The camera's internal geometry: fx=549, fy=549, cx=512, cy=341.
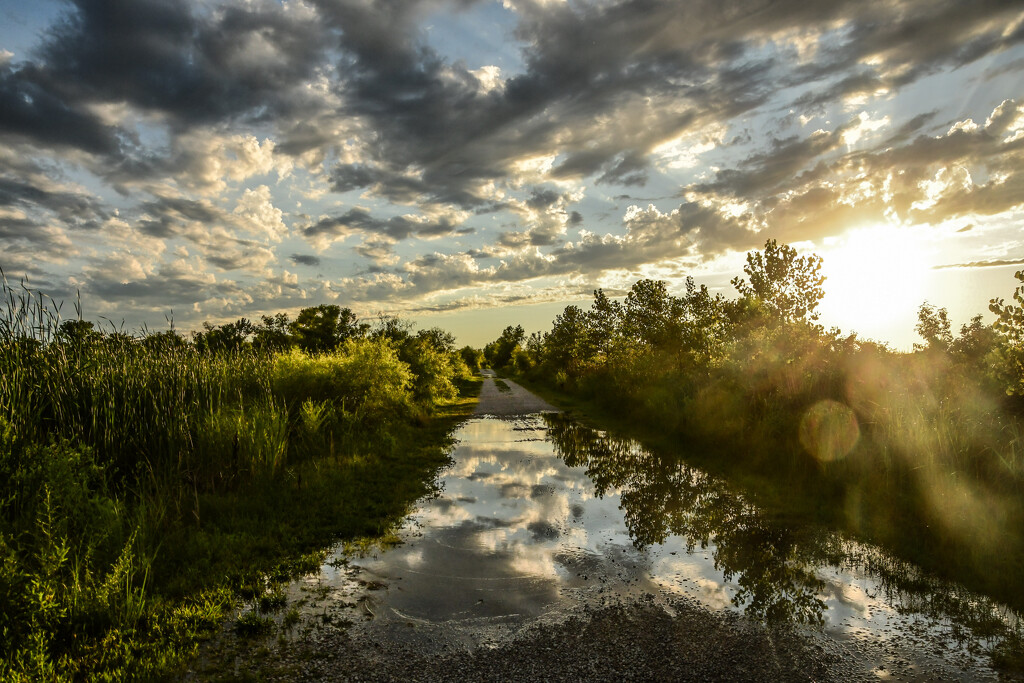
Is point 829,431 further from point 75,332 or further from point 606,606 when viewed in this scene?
point 75,332

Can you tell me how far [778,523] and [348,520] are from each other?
268 inches

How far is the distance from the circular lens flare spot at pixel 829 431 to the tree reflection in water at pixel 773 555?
2.09 meters

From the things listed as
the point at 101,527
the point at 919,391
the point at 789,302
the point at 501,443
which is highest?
the point at 789,302

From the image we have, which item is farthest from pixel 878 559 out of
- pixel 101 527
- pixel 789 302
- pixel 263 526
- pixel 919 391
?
pixel 789 302

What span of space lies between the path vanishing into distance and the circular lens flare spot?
261cm

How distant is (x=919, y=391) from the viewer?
37.9 feet

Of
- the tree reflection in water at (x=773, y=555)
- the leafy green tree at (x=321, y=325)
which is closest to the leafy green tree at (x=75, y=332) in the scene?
the tree reflection in water at (x=773, y=555)

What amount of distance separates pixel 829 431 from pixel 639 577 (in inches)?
276

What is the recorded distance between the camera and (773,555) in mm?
7234

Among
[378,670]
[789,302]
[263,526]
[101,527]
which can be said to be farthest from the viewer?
[789,302]

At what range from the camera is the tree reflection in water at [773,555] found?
18.3 ft

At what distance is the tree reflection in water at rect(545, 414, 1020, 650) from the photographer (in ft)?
18.3

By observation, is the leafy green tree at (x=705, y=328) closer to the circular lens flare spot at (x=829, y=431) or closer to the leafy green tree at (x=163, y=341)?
the circular lens flare spot at (x=829, y=431)

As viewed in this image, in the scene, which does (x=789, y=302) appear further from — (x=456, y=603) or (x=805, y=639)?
(x=456, y=603)
